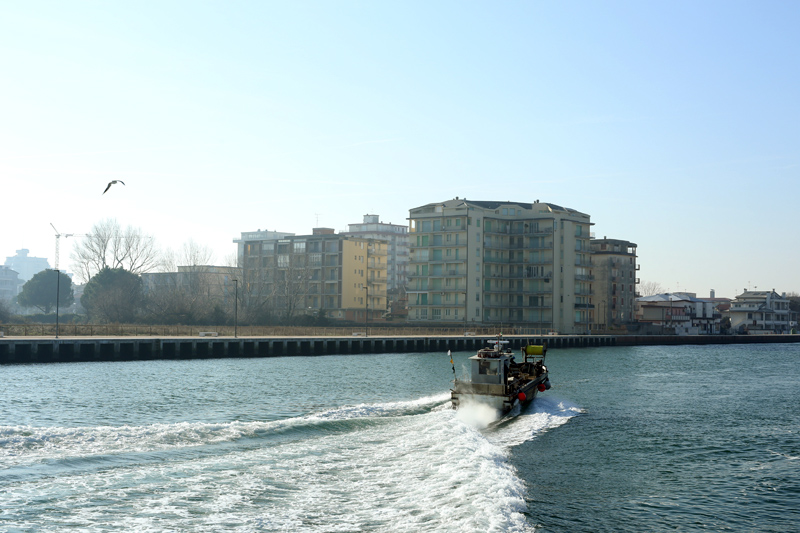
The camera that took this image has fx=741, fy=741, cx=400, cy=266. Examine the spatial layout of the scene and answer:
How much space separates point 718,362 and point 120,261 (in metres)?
98.2

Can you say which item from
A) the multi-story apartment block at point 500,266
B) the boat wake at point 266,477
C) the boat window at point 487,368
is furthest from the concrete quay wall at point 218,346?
the boat window at point 487,368

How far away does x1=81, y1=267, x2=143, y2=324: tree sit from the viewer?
116500 mm

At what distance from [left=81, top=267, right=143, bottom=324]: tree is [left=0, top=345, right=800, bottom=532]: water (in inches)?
2819

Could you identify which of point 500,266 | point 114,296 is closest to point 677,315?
point 500,266

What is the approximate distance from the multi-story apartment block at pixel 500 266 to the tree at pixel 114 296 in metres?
49.4

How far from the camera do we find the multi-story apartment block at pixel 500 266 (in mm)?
135875

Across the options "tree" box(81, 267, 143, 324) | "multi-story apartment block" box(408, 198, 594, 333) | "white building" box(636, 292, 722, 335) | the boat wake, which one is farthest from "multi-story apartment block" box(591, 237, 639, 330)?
the boat wake

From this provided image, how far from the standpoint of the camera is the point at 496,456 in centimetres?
2556

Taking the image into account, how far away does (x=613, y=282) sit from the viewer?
15588 cm

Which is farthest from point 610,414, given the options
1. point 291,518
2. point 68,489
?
point 68,489

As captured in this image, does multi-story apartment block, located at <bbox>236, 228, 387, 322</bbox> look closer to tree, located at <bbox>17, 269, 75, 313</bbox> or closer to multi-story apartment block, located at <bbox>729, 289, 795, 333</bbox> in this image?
tree, located at <bbox>17, 269, 75, 313</bbox>

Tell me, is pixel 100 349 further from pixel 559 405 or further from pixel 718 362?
pixel 718 362

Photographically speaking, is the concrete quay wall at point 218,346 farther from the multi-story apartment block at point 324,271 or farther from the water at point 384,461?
the multi-story apartment block at point 324,271

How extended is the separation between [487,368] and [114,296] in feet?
313
